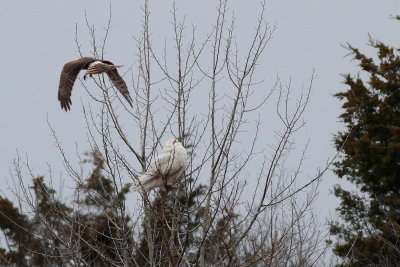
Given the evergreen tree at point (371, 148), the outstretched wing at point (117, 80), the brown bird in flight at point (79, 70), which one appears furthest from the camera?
the evergreen tree at point (371, 148)

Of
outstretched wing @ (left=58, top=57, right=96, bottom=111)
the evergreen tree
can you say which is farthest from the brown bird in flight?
the evergreen tree

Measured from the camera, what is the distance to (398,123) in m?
17.7

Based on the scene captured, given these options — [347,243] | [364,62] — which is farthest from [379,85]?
[347,243]

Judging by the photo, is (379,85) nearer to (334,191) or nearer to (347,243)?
(334,191)

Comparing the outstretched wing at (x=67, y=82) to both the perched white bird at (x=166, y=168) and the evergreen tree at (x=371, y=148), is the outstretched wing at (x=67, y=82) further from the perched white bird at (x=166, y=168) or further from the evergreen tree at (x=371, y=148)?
the evergreen tree at (x=371, y=148)

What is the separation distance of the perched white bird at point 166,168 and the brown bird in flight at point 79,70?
→ 1.42 m

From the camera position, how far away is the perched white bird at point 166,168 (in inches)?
299

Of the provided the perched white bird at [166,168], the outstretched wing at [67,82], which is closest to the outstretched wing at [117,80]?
the outstretched wing at [67,82]

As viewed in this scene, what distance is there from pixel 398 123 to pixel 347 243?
2936mm

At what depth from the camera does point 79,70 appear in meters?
9.50

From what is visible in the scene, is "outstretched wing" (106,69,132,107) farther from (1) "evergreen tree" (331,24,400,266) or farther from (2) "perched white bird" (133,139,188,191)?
(1) "evergreen tree" (331,24,400,266)

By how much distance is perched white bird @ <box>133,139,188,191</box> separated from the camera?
7.59 metres

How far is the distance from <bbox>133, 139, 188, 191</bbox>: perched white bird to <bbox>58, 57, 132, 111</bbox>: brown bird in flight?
1.42 m

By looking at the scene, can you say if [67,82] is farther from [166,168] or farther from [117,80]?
[166,168]
